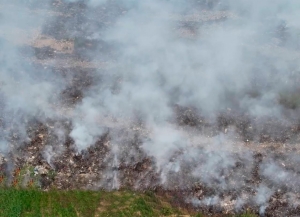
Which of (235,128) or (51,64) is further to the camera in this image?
(51,64)

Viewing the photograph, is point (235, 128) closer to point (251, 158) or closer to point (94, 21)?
point (251, 158)

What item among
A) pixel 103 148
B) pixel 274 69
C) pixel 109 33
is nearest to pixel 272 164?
pixel 274 69

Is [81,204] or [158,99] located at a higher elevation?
[158,99]

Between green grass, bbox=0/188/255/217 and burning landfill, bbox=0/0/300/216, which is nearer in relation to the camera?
green grass, bbox=0/188/255/217

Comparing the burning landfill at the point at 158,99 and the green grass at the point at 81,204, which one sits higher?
the burning landfill at the point at 158,99

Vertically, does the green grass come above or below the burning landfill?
below

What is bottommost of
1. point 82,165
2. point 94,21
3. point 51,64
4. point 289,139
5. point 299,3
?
point 82,165

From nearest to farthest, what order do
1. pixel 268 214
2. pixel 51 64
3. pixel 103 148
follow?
pixel 268 214 < pixel 103 148 < pixel 51 64

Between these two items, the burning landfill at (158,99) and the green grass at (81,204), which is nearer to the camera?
the green grass at (81,204)
